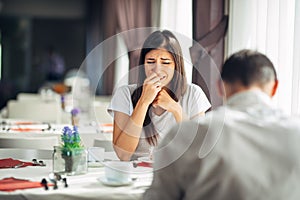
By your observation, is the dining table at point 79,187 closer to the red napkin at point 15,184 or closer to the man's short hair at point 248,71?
the red napkin at point 15,184

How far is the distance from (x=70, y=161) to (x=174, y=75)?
77cm

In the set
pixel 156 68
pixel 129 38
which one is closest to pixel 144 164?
pixel 156 68

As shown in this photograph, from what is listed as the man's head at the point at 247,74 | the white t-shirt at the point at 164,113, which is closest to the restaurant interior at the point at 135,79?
the white t-shirt at the point at 164,113

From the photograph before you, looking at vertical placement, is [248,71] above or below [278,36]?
below

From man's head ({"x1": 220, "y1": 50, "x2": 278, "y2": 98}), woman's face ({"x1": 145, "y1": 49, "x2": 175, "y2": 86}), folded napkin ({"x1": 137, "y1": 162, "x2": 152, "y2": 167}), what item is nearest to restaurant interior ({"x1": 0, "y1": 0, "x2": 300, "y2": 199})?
folded napkin ({"x1": 137, "y1": 162, "x2": 152, "y2": 167})

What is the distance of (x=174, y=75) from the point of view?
3.23 m

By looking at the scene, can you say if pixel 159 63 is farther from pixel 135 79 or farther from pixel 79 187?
pixel 79 187

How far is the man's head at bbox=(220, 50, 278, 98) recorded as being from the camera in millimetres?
2195

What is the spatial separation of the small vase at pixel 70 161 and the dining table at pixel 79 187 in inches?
1.4

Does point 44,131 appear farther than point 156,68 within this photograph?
Yes

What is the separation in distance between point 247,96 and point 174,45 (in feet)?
3.62

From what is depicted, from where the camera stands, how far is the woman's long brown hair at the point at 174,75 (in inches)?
126

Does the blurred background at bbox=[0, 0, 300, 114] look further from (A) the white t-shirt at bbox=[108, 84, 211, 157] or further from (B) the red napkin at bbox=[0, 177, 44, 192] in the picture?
(B) the red napkin at bbox=[0, 177, 44, 192]

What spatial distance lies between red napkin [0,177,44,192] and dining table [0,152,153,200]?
4 centimetres
